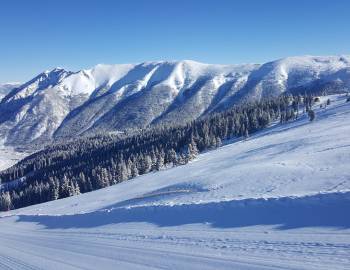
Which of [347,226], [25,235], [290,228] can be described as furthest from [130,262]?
[25,235]

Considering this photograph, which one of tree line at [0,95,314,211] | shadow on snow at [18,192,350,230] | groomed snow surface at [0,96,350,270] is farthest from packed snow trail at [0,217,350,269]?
tree line at [0,95,314,211]

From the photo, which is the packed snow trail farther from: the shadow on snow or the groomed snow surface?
the shadow on snow

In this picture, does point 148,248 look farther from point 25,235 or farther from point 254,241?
point 25,235

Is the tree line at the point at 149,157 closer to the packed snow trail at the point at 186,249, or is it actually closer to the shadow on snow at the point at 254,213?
the shadow on snow at the point at 254,213

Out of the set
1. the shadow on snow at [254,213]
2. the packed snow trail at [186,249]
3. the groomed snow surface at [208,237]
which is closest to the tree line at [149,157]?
the groomed snow surface at [208,237]

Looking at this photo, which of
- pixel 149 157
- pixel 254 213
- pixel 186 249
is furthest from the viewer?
pixel 149 157

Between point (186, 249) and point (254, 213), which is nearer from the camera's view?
point (186, 249)

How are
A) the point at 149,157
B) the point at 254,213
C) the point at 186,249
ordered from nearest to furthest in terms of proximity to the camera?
the point at 186,249 → the point at 254,213 → the point at 149,157

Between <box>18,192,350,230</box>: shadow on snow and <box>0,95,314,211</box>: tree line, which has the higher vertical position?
<box>0,95,314,211</box>: tree line

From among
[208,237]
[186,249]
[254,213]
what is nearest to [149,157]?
[254,213]

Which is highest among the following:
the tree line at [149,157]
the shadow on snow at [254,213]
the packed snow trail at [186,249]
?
the tree line at [149,157]

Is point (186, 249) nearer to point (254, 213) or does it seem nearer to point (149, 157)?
point (254, 213)

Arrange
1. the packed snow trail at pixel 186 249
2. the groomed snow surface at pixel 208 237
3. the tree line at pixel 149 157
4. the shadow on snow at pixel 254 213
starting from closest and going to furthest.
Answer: the packed snow trail at pixel 186 249
the groomed snow surface at pixel 208 237
the shadow on snow at pixel 254 213
the tree line at pixel 149 157

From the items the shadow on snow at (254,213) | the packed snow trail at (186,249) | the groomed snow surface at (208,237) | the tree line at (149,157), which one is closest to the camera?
the packed snow trail at (186,249)
